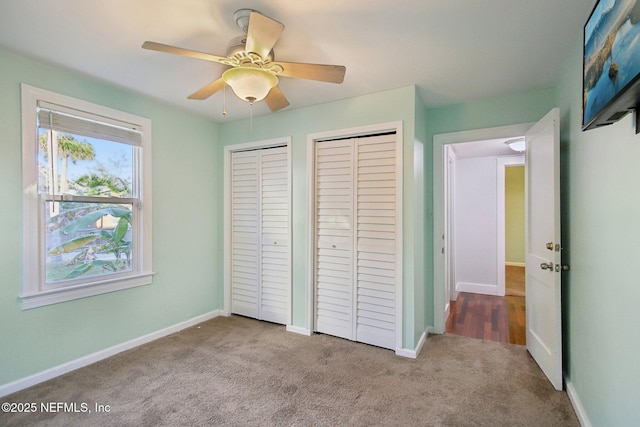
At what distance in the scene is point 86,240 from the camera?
2.59 meters

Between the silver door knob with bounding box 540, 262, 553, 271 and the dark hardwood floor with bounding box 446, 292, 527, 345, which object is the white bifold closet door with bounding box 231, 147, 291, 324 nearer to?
the dark hardwood floor with bounding box 446, 292, 527, 345

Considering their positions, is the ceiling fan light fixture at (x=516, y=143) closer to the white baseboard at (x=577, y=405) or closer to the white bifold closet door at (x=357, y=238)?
the white bifold closet door at (x=357, y=238)

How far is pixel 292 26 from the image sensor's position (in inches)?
69.4

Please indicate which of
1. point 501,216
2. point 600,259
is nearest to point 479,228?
point 501,216

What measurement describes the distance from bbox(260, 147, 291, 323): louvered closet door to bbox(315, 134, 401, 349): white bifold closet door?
408 millimetres

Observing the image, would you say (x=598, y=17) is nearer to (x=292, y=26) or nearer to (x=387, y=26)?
(x=387, y=26)

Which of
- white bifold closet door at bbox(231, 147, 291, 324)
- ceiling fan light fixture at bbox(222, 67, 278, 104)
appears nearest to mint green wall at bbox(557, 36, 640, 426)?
ceiling fan light fixture at bbox(222, 67, 278, 104)

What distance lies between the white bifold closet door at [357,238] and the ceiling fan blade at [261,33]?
150 centimetres

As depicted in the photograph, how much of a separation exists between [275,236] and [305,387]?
5.36 feet

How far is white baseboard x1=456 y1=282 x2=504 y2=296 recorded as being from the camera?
4.72 meters

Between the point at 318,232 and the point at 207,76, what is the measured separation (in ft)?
5.60

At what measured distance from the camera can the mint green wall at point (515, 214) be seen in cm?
688

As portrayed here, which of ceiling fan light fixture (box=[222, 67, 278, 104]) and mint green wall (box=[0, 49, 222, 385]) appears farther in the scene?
mint green wall (box=[0, 49, 222, 385])

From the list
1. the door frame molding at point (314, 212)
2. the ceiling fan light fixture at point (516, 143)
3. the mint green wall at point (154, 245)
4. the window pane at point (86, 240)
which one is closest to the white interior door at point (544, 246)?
the door frame molding at point (314, 212)
